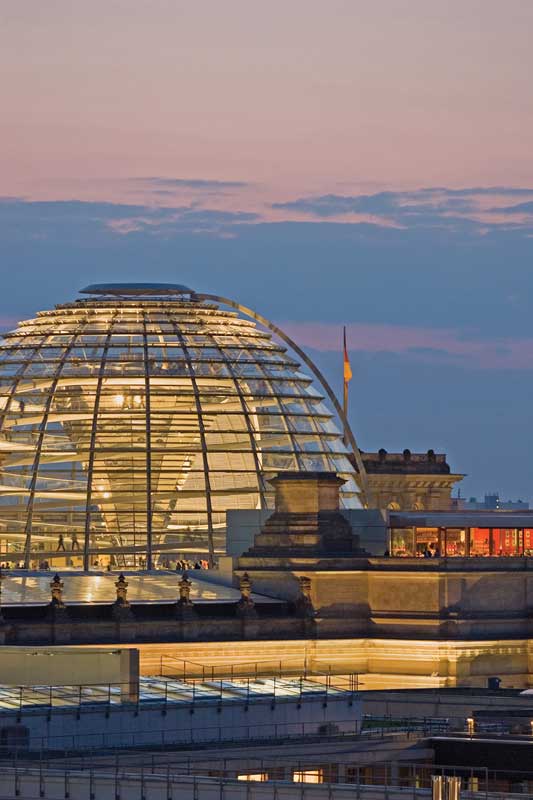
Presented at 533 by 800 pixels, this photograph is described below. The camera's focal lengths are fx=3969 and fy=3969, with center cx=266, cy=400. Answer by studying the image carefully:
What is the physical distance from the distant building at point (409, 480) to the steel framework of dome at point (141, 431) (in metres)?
35.6

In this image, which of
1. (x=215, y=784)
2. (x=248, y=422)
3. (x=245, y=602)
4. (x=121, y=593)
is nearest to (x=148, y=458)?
(x=248, y=422)

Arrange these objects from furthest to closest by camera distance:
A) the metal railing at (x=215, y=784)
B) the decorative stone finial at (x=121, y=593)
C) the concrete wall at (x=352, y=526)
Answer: the concrete wall at (x=352, y=526) < the decorative stone finial at (x=121, y=593) < the metal railing at (x=215, y=784)

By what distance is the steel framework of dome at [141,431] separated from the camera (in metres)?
143

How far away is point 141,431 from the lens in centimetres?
14550

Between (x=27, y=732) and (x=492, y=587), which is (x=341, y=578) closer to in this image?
(x=492, y=587)

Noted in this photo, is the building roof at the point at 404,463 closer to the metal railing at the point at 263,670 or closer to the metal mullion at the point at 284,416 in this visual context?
the metal mullion at the point at 284,416

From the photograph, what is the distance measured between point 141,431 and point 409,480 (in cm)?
4492

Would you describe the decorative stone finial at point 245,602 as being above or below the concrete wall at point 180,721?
above

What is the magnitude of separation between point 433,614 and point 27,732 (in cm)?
3432

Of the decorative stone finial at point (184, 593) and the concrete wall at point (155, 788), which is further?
the decorative stone finial at point (184, 593)

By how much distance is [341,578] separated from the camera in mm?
132125

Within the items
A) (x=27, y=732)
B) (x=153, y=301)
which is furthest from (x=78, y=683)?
(x=153, y=301)

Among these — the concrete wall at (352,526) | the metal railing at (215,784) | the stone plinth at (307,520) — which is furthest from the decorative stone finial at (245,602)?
the metal railing at (215,784)

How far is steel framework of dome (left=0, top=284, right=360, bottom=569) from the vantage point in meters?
143
